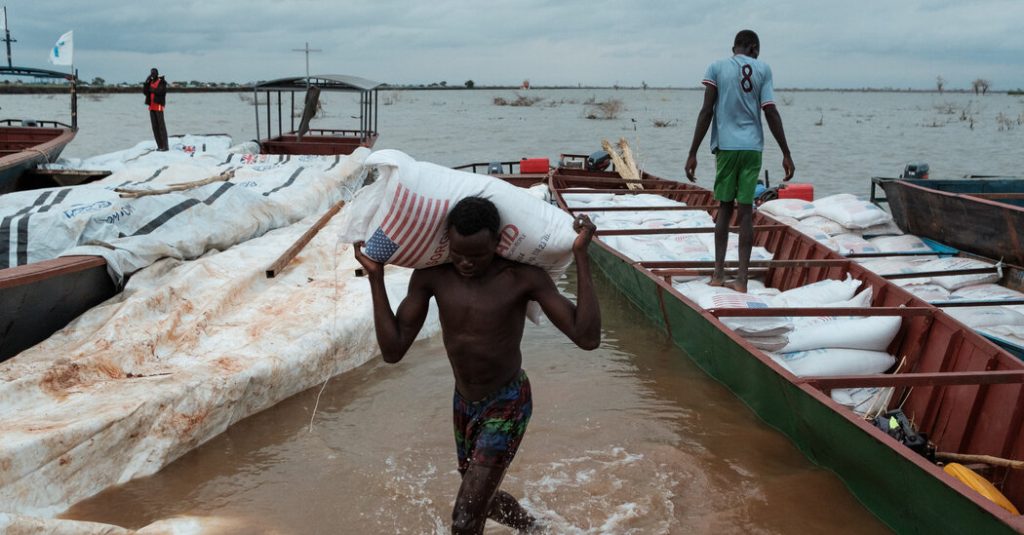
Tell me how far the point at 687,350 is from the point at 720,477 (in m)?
1.64

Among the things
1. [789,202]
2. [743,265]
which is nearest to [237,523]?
[743,265]

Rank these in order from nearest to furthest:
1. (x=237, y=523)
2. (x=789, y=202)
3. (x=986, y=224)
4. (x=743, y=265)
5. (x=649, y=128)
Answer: (x=237, y=523) < (x=743, y=265) < (x=986, y=224) < (x=789, y=202) < (x=649, y=128)

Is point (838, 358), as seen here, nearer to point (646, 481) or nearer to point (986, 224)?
point (646, 481)

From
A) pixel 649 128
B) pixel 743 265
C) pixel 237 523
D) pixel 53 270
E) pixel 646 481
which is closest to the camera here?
pixel 237 523

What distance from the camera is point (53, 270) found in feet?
15.0

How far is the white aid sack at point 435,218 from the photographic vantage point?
102 inches

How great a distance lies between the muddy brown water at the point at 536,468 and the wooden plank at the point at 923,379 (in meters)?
0.49

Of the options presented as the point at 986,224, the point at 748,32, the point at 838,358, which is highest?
the point at 748,32

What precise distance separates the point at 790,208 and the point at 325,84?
841cm

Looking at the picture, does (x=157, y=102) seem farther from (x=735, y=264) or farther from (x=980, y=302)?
(x=980, y=302)

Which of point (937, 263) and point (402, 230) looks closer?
point (402, 230)

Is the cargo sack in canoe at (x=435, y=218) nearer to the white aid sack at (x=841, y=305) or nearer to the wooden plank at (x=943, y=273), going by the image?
the white aid sack at (x=841, y=305)

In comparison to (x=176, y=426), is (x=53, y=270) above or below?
above

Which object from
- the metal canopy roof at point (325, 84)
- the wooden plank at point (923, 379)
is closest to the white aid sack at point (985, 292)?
the wooden plank at point (923, 379)
